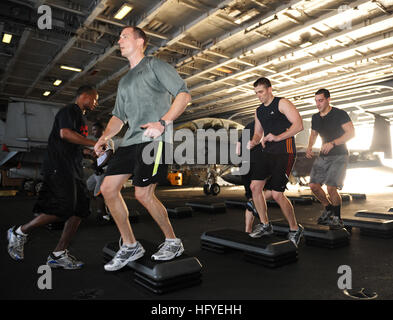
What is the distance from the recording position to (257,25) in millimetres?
8438

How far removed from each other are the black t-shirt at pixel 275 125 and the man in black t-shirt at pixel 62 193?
6.04ft

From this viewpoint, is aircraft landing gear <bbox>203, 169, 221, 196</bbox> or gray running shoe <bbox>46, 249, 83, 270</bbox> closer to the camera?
gray running shoe <bbox>46, 249, 83, 270</bbox>

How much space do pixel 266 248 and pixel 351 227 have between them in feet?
7.32

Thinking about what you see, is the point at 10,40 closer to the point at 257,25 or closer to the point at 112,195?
the point at 257,25

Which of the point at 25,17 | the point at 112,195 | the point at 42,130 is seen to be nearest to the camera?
the point at 112,195

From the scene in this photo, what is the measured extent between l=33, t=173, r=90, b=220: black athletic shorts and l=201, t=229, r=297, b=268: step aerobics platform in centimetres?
131

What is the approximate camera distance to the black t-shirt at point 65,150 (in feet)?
7.66

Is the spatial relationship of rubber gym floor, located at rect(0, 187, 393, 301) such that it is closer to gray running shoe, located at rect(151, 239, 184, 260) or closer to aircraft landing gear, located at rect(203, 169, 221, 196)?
gray running shoe, located at rect(151, 239, 184, 260)

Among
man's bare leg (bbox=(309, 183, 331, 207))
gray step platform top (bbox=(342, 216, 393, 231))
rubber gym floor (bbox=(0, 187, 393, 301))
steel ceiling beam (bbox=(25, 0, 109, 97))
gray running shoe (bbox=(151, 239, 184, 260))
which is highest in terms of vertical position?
steel ceiling beam (bbox=(25, 0, 109, 97))

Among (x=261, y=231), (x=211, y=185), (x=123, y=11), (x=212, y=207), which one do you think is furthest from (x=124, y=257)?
(x=123, y=11)

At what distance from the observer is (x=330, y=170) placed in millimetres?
3930

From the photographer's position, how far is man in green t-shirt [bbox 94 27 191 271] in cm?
189

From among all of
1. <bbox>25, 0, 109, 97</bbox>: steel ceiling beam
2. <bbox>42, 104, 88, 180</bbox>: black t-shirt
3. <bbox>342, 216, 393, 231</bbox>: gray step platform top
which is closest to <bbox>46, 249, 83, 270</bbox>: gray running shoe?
<bbox>42, 104, 88, 180</bbox>: black t-shirt
